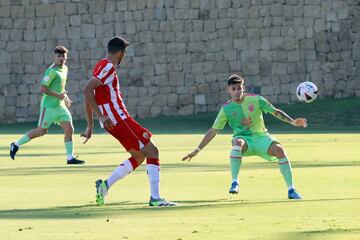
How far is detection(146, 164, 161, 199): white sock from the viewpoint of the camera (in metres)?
13.4

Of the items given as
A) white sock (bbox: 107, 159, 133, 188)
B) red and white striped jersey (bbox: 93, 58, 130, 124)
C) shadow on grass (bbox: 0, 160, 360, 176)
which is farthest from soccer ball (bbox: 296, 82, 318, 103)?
red and white striped jersey (bbox: 93, 58, 130, 124)

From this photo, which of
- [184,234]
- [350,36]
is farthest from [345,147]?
[350,36]

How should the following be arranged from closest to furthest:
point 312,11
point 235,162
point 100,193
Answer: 1. point 100,193
2. point 235,162
3. point 312,11

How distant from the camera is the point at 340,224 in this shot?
1116cm

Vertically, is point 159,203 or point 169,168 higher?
point 159,203

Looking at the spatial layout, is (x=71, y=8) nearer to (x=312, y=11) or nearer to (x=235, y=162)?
(x=312, y=11)

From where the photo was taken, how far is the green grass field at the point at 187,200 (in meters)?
10.9

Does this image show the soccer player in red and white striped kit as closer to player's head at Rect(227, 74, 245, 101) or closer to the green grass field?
the green grass field

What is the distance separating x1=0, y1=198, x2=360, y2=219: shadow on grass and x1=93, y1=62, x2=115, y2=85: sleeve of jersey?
1.29m

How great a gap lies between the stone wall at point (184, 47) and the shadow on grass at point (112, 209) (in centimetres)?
2916

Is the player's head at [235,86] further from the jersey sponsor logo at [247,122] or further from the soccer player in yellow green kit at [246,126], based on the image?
the jersey sponsor logo at [247,122]

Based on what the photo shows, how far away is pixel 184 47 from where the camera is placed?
143 ft

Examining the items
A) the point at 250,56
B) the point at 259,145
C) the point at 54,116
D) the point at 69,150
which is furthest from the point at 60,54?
the point at 250,56

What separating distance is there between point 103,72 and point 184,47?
30011 millimetres
